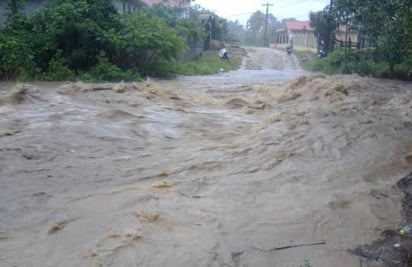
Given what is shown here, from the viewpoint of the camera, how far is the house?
5316cm

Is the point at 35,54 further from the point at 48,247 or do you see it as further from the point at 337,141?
the point at 48,247

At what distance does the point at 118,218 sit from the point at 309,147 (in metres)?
4.47

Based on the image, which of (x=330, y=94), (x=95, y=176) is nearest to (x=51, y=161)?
(x=95, y=176)

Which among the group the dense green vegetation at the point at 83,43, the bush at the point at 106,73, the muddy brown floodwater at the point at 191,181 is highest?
the dense green vegetation at the point at 83,43

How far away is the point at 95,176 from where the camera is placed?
6.86 meters

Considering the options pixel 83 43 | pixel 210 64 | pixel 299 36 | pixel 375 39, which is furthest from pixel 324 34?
pixel 83 43

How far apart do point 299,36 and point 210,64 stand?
90.2ft

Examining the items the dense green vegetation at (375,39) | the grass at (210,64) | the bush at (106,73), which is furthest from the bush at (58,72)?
the dense green vegetation at (375,39)

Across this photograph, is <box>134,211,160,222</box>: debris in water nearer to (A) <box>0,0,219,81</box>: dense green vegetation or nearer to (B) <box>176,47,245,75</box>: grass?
(A) <box>0,0,219,81</box>: dense green vegetation

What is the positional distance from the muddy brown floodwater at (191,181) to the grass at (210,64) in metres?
13.0

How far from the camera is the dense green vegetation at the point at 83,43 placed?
18656 mm

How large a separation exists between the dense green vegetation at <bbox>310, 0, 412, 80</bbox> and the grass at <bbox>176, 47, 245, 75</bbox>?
632 centimetres

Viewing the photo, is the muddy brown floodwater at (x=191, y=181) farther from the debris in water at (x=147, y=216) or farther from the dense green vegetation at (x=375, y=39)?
the dense green vegetation at (x=375, y=39)

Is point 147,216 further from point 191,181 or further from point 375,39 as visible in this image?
point 375,39
